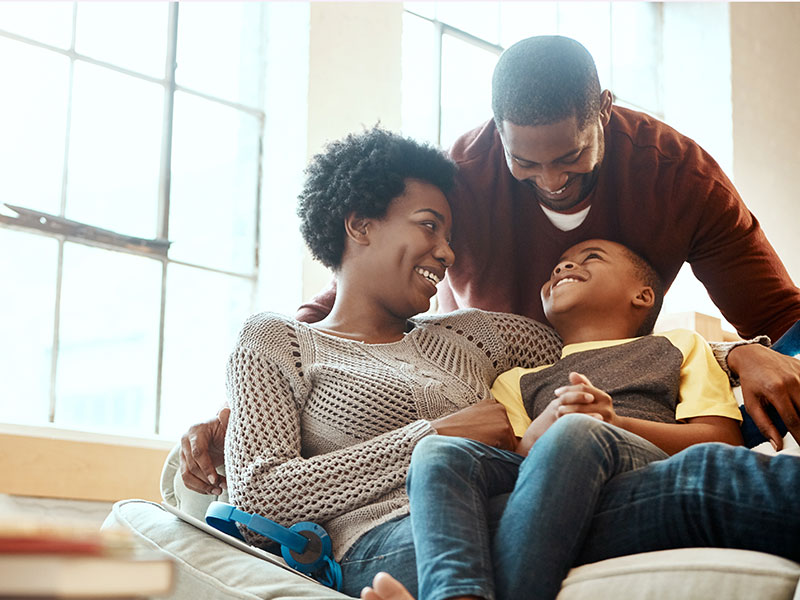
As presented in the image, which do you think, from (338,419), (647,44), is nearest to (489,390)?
(338,419)

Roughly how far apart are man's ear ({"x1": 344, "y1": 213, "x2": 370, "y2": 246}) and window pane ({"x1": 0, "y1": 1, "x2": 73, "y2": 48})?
5.63ft

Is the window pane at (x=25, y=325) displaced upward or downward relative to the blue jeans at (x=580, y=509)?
upward

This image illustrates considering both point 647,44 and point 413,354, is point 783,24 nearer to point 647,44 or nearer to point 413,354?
point 647,44

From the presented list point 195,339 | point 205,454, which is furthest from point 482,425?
point 195,339

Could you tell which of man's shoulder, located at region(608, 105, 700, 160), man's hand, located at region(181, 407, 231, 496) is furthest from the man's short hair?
man's hand, located at region(181, 407, 231, 496)

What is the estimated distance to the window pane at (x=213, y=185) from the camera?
3.30 m

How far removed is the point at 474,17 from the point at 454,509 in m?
3.63

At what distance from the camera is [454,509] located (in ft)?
3.63

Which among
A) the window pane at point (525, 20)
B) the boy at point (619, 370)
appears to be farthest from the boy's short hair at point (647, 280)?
the window pane at point (525, 20)

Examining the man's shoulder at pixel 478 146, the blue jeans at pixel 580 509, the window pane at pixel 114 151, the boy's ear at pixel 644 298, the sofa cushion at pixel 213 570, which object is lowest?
the sofa cushion at pixel 213 570

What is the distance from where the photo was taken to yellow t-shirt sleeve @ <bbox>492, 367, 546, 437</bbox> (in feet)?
5.28

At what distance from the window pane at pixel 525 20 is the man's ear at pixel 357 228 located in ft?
9.58

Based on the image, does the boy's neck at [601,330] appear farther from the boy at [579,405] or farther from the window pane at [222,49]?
the window pane at [222,49]

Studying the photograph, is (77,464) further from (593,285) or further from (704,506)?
(704,506)
